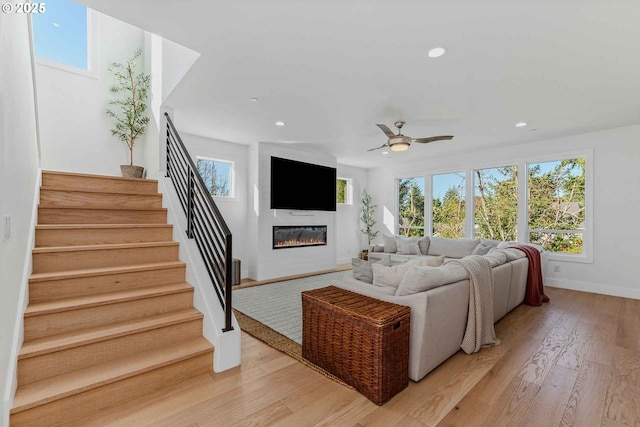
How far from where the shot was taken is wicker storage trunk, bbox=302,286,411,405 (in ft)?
6.10

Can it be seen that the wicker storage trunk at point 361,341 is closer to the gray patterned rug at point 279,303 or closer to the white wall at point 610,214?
the gray patterned rug at point 279,303

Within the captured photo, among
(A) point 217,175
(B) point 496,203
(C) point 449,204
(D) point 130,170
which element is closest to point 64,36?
(D) point 130,170

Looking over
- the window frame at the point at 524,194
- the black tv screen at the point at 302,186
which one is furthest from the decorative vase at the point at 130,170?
the window frame at the point at 524,194

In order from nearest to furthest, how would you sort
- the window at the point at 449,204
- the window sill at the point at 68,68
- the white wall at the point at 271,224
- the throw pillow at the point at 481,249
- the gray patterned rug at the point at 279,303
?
1. the gray patterned rug at the point at 279,303
2. the window sill at the point at 68,68
3. the throw pillow at the point at 481,249
4. the white wall at the point at 271,224
5. the window at the point at 449,204

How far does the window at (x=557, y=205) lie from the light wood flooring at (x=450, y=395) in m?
2.81

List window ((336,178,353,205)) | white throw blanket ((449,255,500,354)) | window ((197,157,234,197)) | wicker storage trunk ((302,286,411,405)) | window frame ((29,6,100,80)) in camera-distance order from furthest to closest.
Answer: window ((336,178,353,205)) → window ((197,157,234,197)) → window frame ((29,6,100,80)) → white throw blanket ((449,255,500,354)) → wicker storage trunk ((302,286,411,405))

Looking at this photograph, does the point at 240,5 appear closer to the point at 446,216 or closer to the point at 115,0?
the point at 115,0

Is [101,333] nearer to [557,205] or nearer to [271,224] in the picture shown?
[271,224]

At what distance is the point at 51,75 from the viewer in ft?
12.5

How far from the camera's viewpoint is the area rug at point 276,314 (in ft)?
8.69

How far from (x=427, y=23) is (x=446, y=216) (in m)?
5.28

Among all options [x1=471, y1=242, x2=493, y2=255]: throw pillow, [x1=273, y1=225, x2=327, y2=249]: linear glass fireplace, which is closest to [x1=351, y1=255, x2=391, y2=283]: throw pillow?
[x1=273, y1=225, x2=327, y2=249]: linear glass fireplace

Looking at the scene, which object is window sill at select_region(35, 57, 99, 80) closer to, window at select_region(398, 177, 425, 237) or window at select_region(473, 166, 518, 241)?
window at select_region(398, 177, 425, 237)

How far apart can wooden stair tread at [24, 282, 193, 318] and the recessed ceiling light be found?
2.91 metres
